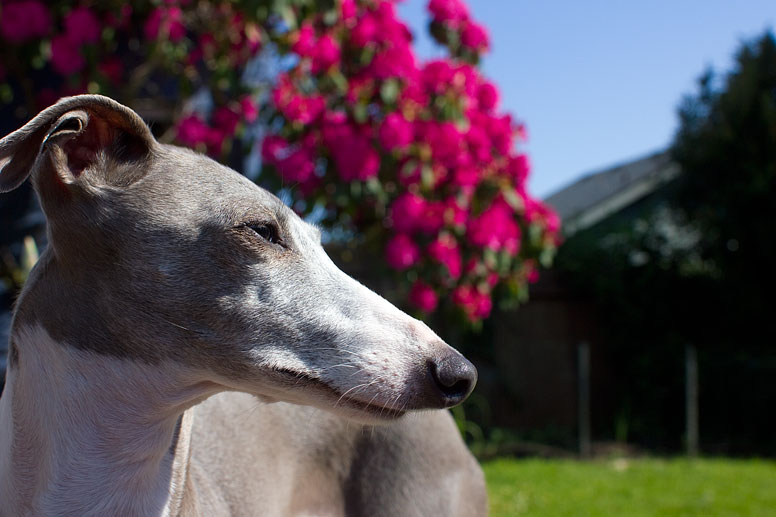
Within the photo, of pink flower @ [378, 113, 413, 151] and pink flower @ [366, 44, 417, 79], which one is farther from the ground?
pink flower @ [366, 44, 417, 79]

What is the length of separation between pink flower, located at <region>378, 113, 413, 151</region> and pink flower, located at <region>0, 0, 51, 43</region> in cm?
200

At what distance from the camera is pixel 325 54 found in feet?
15.0

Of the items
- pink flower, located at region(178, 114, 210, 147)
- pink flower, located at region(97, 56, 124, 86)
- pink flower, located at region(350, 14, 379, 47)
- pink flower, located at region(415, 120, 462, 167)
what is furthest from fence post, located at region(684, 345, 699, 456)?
pink flower, located at region(97, 56, 124, 86)

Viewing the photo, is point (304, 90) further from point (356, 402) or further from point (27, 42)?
point (356, 402)

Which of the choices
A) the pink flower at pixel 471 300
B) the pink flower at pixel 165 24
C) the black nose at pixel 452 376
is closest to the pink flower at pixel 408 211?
the pink flower at pixel 471 300

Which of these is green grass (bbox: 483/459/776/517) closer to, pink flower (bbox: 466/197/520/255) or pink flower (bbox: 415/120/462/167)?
pink flower (bbox: 466/197/520/255)

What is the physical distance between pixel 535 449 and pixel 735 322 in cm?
346

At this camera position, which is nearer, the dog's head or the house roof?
the dog's head

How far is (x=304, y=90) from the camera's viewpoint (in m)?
4.92

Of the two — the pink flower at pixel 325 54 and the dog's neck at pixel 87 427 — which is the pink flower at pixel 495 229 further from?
the dog's neck at pixel 87 427

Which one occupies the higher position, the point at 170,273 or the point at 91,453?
the point at 170,273

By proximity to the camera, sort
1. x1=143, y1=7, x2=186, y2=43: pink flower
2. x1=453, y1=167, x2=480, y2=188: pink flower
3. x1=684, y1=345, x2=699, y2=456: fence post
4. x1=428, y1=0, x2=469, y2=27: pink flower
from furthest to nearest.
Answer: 1. x1=684, y1=345, x2=699, y2=456: fence post
2. x1=428, y1=0, x2=469, y2=27: pink flower
3. x1=453, y1=167, x2=480, y2=188: pink flower
4. x1=143, y1=7, x2=186, y2=43: pink flower

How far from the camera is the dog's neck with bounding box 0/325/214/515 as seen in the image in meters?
1.77

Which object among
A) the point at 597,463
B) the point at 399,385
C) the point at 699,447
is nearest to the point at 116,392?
the point at 399,385
